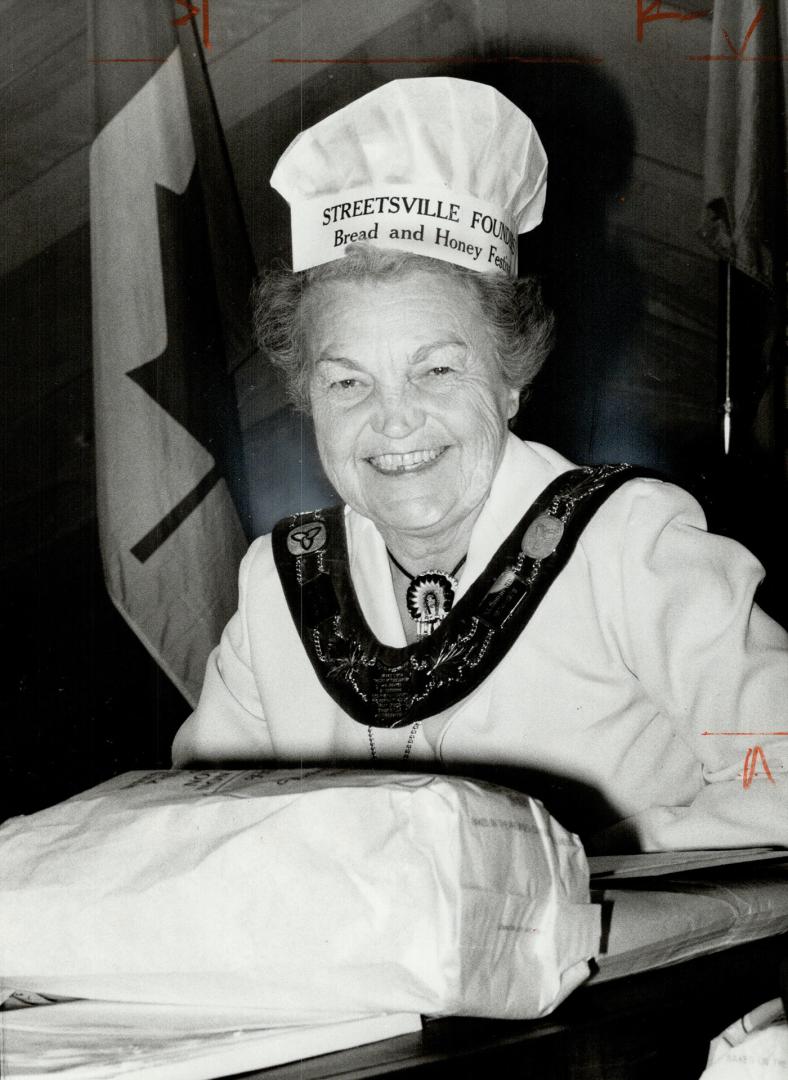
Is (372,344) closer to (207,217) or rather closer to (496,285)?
(496,285)

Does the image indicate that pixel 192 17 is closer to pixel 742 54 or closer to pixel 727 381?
pixel 742 54

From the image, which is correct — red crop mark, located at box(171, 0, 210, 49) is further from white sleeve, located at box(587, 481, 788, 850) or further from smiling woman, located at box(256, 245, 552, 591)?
white sleeve, located at box(587, 481, 788, 850)

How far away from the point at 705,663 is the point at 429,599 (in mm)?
262

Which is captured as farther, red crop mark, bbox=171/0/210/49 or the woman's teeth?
red crop mark, bbox=171/0/210/49

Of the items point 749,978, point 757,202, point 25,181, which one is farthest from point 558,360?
point 749,978

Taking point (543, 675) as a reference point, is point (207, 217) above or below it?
above

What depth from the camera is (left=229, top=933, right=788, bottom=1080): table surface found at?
419mm

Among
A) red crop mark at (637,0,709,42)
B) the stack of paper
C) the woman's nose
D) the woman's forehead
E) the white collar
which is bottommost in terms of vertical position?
the stack of paper

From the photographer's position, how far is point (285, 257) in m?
1.20

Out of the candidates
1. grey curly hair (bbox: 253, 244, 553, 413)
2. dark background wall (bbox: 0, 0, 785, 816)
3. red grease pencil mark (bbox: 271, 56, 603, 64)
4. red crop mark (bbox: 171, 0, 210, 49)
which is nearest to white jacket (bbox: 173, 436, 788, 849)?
grey curly hair (bbox: 253, 244, 553, 413)

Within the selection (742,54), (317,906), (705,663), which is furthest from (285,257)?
(317,906)

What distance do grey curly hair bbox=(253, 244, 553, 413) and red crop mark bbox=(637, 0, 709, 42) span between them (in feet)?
0.99

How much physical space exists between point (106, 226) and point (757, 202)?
0.74 meters

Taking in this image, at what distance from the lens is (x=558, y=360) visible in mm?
1163
